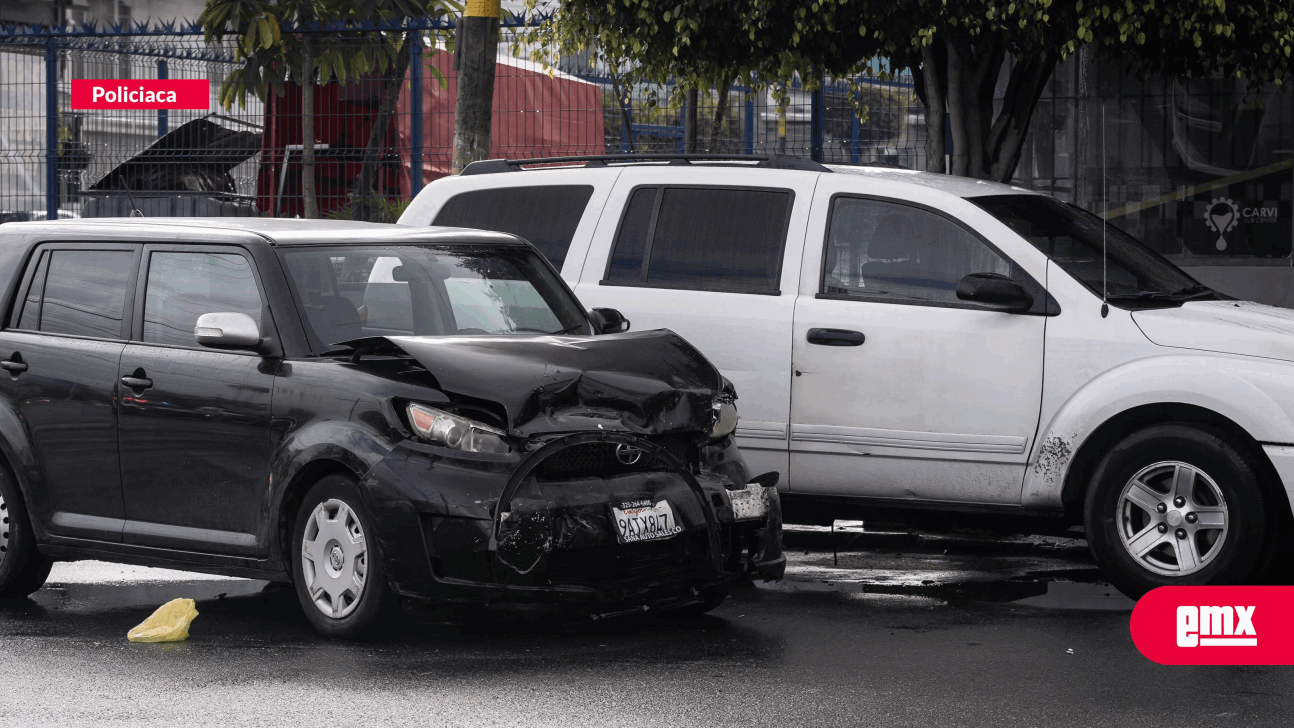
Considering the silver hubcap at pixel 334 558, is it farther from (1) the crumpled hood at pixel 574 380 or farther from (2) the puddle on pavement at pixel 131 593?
(2) the puddle on pavement at pixel 131 593

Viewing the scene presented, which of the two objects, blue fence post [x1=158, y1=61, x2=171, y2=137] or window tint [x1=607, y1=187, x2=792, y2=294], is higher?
blue fence post [x1=158, y1=61, x2=171, y2=137]

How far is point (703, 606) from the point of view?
6.86m

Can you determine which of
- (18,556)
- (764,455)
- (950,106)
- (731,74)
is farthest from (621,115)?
(18,556)

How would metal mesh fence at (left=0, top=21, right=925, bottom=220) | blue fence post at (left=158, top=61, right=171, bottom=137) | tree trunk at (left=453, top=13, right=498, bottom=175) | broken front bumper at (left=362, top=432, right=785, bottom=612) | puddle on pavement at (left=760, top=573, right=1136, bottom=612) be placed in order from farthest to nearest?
1. blue fence post at (left=158, top=61, right=171, bottom=137)
2. metal mesh fence at (left=0, top=21, right=925, bottom=220)
3. tree trunk at (left=453, top=13, right=498, bottom=175)
4. puddle on pavement at (left=760, top=573, right=1136, bottom=612)
5. broken front bumper at (left=362, top=432, right=785, bottom=612)

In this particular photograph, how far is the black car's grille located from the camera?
19.8ft

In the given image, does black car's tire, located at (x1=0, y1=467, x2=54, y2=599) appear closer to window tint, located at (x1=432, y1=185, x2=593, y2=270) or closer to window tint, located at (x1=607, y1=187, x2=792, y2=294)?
window tint, located at (x1=432, y1=185, x2=593, y2=270)

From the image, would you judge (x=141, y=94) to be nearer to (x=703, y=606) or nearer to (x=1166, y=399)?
(x=703, y=606)

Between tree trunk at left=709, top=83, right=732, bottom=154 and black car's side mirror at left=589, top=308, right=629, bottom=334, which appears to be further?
tree trunk at left=709, top=83, right=732, bottom=154

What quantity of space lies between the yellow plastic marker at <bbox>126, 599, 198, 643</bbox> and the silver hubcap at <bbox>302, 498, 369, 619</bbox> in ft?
1.87

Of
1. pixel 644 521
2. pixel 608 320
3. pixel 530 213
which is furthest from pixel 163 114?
pixel 644 521

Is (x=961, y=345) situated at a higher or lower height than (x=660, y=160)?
lower

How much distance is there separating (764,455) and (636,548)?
6.12 feet

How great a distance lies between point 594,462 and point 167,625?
1.82 meters

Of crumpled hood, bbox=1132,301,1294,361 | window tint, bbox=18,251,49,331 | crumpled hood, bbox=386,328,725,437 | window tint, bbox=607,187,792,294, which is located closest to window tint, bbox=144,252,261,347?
window tint, bbox=18,251,49,331
